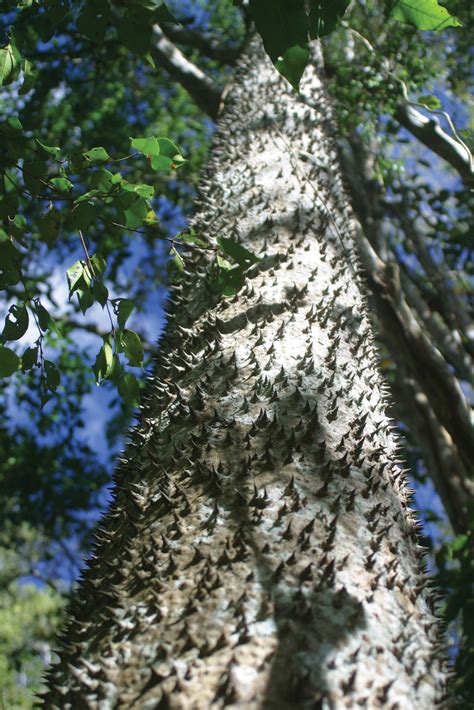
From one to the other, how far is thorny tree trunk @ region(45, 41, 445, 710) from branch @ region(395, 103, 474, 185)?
1.94 m

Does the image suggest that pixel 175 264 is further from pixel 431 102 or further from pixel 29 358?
pixel 431 102

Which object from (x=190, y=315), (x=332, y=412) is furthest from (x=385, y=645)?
(x=190, y=315)

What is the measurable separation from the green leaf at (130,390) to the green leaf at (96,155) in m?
0.57

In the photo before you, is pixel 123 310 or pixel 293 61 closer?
pixel 293 61

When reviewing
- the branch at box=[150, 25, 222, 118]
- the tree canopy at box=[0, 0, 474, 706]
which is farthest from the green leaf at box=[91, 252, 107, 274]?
the branch at box=[150, 25, 222, 118]

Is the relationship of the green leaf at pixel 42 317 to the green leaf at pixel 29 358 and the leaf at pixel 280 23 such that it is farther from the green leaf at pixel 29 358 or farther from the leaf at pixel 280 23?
the leaf at pixel 280 23

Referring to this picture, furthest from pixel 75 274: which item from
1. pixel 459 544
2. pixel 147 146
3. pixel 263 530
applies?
pixel 459 544

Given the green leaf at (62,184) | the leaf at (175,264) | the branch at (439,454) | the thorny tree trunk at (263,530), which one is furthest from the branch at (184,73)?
the green leaf at (62,184)

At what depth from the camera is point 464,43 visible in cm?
718

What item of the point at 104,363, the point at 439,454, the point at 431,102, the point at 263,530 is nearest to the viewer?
the point at 263,530

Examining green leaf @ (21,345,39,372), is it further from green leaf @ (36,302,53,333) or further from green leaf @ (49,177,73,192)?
green leaf @ (49,177,73,192)

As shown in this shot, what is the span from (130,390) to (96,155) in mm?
621

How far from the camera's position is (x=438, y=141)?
4090 millimetres

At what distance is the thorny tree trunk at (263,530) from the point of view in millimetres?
1034
